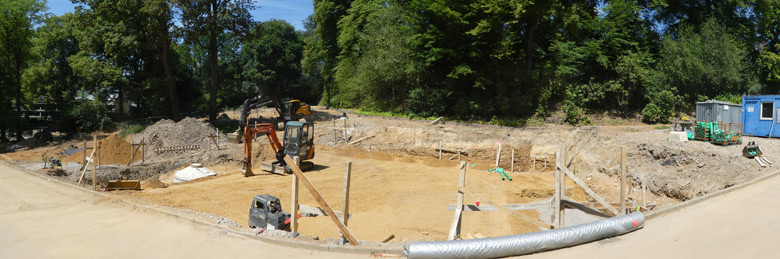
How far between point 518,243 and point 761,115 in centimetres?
2055

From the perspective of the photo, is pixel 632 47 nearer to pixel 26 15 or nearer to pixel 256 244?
pixel 256 244

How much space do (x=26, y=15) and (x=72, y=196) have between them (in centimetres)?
2867

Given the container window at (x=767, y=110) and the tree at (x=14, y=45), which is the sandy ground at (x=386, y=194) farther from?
the tree at (x=14, y=45)

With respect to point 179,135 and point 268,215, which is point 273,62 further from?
point 268,215

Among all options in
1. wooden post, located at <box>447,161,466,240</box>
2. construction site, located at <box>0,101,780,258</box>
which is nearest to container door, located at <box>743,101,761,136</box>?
construction site, located at <box>0,101,780,258</box>

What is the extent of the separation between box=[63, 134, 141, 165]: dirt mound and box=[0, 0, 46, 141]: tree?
14479mm

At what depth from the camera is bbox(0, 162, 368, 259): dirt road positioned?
8375mm

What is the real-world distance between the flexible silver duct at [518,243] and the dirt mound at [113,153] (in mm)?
21316

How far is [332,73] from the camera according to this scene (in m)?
48.9

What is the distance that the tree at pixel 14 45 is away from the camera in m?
32.8

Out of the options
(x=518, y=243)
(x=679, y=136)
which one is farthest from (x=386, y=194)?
(x=679, y=136)

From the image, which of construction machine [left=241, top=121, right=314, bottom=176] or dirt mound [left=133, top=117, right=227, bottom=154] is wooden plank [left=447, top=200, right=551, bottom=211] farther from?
dirt mound [left=133, top=117, right=227, bottom=154]

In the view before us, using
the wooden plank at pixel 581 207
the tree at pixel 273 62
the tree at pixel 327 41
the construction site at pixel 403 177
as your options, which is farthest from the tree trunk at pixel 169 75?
the wooden plank at pixel 581 207

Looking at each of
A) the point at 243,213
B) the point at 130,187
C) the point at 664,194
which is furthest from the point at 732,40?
the point at 130,187
